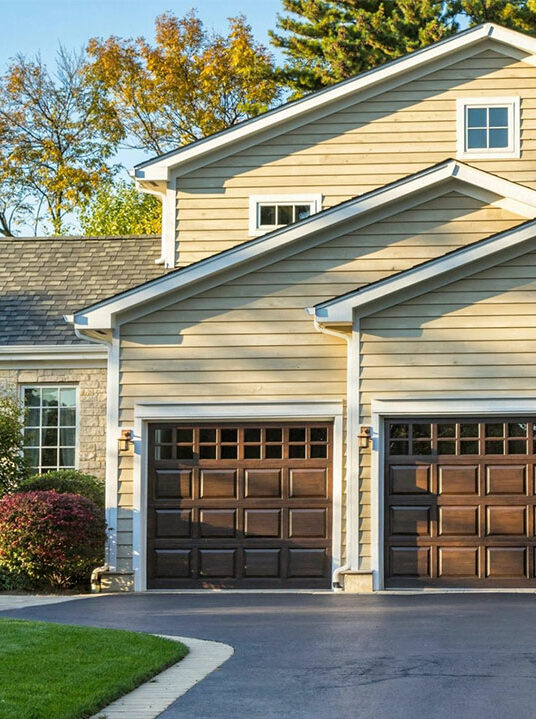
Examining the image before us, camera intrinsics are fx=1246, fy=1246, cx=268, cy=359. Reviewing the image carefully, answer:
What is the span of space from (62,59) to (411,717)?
34483mm

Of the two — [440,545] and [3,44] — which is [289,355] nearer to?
[440,545]

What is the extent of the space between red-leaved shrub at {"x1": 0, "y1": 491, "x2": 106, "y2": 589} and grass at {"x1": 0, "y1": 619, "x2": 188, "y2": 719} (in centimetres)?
468

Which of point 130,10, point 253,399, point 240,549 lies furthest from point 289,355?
point 130,10

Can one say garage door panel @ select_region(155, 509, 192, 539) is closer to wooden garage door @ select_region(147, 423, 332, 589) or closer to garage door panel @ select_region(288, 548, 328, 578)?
wooden garage door @ select_region(147, 423, 332, 589)

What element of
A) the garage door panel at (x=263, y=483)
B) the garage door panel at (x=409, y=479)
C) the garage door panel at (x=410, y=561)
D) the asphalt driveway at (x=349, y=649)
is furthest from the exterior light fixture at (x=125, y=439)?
the garage door panel at (x=410, y=561)

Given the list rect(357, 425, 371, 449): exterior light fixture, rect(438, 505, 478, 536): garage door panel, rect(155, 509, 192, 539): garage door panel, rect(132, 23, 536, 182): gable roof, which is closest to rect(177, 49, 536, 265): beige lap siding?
rect(132, 23, 536, 182): gable roof

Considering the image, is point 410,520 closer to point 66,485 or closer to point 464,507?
point 464,507

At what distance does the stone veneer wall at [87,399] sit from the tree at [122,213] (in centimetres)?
1413

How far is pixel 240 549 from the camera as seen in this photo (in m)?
17.0

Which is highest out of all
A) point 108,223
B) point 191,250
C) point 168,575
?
point 108,223

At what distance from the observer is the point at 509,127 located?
20109mm

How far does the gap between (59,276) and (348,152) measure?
555 cm

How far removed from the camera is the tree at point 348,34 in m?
34.6

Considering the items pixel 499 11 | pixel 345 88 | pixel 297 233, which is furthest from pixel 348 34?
pixel 297 233
